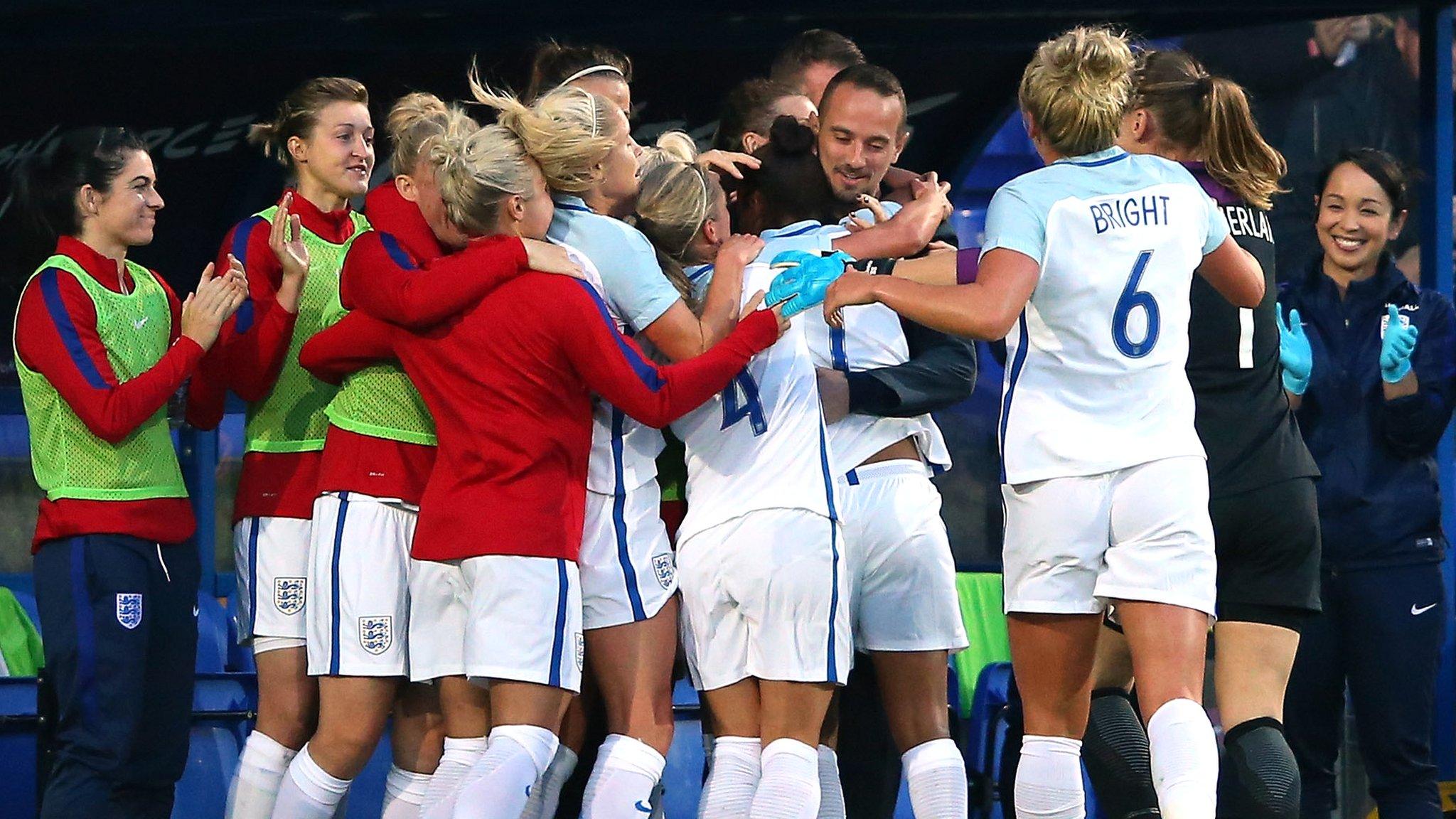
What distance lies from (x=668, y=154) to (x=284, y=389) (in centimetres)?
102

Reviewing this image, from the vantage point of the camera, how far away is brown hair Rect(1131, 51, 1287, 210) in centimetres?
401

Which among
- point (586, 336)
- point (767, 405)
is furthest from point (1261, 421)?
point (586, 336)

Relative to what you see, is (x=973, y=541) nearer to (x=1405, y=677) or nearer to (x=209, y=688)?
(x=1405, y=677)

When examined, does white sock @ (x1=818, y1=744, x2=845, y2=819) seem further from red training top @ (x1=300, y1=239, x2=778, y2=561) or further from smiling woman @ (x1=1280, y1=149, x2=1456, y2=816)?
smiling woman @ (x1=1280, y1=149, x2=1456, y2=816)

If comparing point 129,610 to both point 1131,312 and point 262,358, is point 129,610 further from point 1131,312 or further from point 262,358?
point 1131,312

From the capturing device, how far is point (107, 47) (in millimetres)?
5781

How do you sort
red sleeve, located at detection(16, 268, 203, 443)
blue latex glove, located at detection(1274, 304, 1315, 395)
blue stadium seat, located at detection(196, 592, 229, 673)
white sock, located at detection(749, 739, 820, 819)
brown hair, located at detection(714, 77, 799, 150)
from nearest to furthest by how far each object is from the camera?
white sock, located at detection(749, 739, 820, 819)
red sleeve, located at detection(16, 268, 203, 443)
brown hair, located at detection(714, 77, 799, 150)
blue latex glove, located at detection(1274, 304, 1315, 395)
blue stadium seat, located at detection(196, 592, 229, 673)

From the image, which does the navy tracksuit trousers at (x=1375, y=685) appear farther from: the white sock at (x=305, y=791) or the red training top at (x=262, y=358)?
the red training top at (x=262, y=358)

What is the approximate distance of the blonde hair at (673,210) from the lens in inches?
152

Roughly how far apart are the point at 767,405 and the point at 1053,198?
2.21ft

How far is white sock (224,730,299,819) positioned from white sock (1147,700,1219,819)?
183cm

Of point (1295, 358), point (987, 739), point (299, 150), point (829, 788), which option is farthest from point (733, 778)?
point (1295, 358)

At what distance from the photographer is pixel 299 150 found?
4.40 metres

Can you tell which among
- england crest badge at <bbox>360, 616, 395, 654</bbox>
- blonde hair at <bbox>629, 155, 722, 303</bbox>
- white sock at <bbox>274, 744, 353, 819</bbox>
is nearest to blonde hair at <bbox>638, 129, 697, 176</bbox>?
blonde hair at <bbox>629, 155, 722, 303</bbox>
